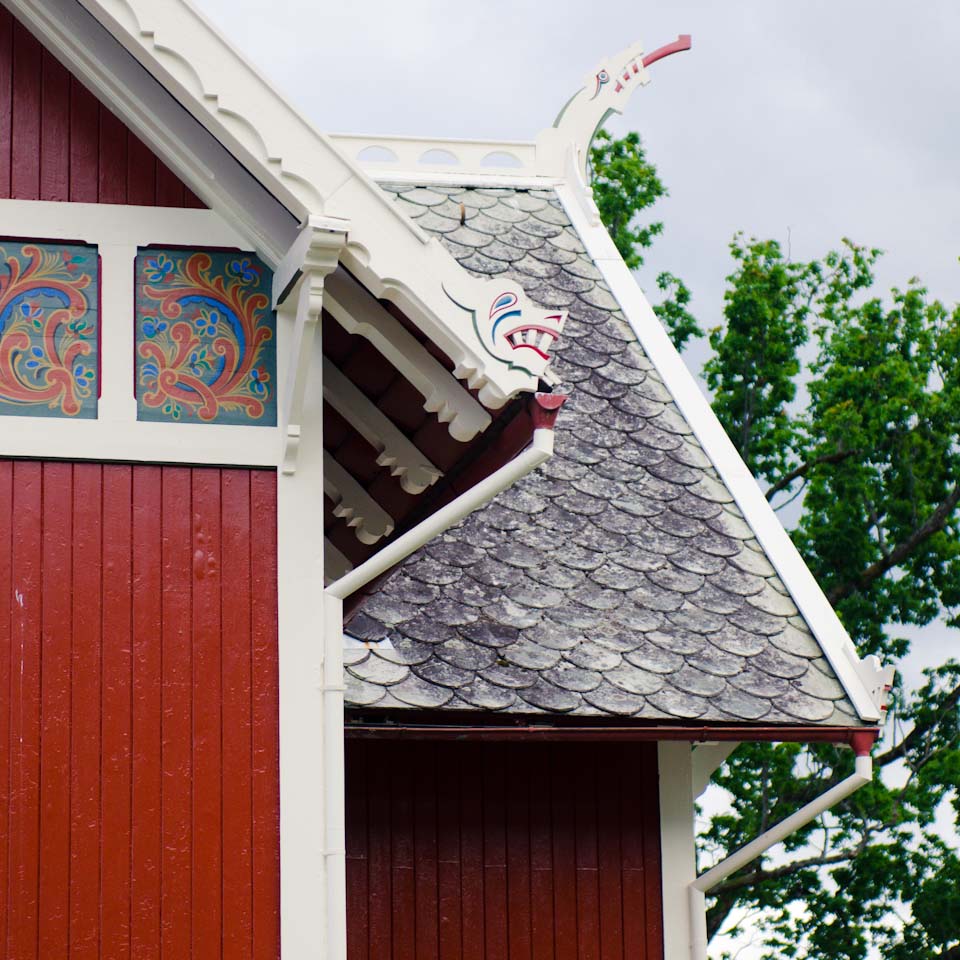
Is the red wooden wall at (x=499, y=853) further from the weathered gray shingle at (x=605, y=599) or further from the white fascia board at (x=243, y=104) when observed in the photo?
the white fascia board at (x=243, y=104)

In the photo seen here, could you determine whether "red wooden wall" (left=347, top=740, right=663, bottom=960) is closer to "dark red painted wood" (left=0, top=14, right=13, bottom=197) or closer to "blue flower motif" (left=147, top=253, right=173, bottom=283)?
"blue flower motif" (left=147, top=253, right=173, bottom=283)

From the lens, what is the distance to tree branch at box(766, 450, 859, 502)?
21375 mm

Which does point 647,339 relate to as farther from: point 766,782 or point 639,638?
point 766,782

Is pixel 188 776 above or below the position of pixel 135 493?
below

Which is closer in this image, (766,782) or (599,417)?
(599,417)

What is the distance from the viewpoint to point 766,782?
2045 cm

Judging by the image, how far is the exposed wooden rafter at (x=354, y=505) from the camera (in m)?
8.06

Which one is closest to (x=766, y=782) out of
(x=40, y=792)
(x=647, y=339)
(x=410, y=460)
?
(x=647, y=339)

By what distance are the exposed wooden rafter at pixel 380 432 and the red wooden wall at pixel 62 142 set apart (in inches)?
39.5

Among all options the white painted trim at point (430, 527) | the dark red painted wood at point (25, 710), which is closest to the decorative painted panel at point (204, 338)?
the dark red painted wood at point (25, 710)

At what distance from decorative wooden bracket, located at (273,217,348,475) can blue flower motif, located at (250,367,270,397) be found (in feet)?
0.29

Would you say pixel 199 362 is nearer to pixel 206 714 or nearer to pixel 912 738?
pixel 206 714

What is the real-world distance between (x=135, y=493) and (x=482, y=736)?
189 centimetres

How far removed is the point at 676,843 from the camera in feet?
27.4
